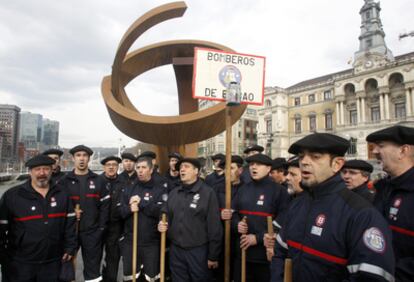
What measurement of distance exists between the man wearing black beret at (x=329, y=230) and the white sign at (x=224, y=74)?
185 cm

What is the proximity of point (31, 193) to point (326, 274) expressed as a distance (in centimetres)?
356

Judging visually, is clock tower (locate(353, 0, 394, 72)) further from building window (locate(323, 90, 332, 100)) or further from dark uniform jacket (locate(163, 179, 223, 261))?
dark uniform jacket (locate(163, 179, 223, 261))

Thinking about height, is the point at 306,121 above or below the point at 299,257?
above

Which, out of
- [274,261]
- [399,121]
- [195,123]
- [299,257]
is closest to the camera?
[299,257]

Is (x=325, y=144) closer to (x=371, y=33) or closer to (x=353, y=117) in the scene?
(x=353, y=117)

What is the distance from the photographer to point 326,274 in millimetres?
2016

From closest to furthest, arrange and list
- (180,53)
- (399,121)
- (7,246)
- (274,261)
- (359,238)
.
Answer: (359,238), (274,261), (7,246), (180,53), (399,121)

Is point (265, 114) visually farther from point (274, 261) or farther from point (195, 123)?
point (274, 261)

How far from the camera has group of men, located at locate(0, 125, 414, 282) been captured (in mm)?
2041

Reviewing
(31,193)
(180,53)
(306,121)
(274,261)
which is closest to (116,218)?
(31,193)

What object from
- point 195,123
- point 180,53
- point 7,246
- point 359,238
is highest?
point 180,53

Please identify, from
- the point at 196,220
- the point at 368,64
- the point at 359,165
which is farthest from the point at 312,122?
the point at 196,220

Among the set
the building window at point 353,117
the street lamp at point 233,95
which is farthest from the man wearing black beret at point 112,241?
the building window at point 353,117

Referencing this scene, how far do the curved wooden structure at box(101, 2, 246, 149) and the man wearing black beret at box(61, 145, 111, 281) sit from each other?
2308 millimetres
